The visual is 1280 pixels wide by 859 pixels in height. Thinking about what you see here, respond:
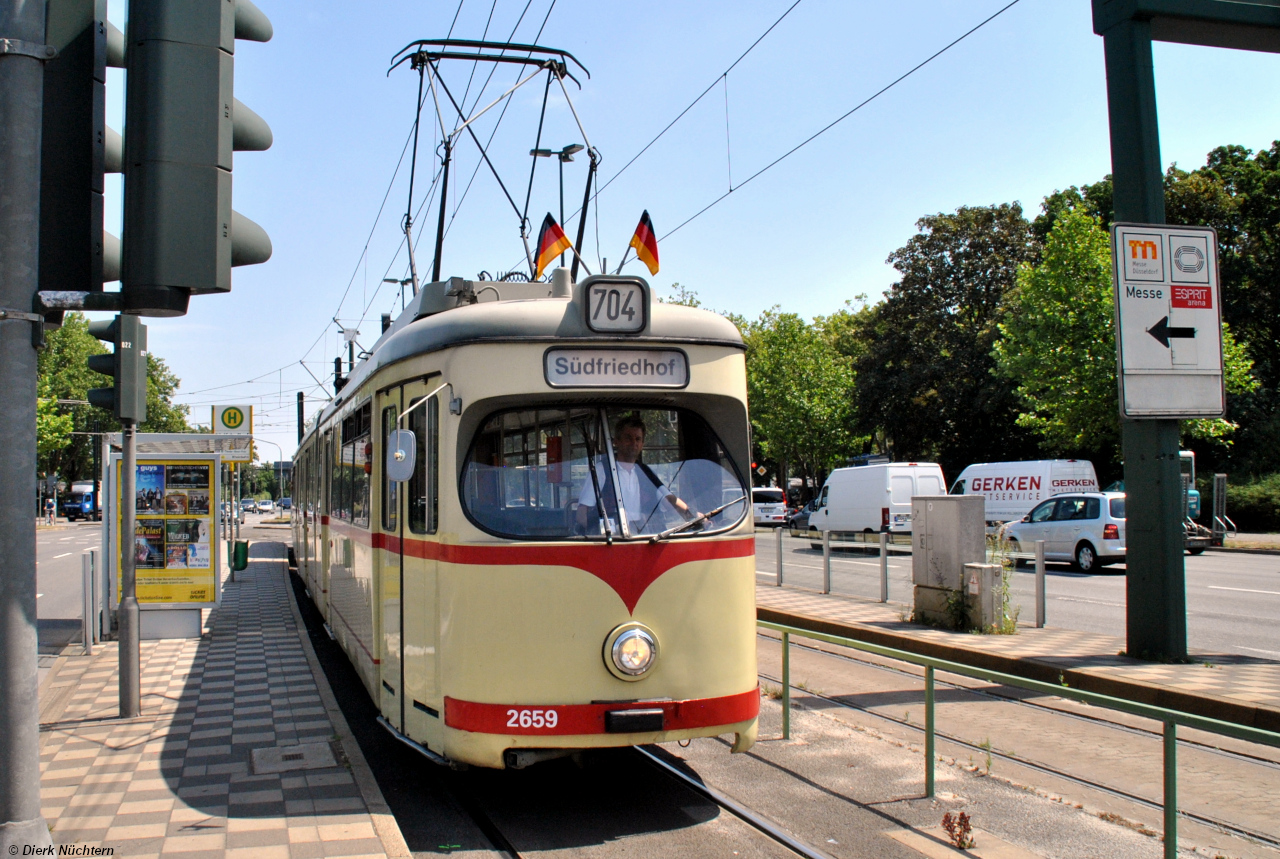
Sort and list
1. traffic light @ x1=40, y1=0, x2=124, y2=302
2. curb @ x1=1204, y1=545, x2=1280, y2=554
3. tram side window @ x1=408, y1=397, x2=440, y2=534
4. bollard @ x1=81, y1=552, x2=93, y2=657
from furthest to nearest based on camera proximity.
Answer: curb @ x1=1204, y1=545, x2=1280, y2=554 < bollard @ x1=81, y1=552, x2=93, y2=657 < tram side window @ x1=408, y1=397, x2=440, y2=534 < traffic light @ x1=40, y1=0, x2=124, y2=302

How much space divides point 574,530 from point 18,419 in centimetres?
266

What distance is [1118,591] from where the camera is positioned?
57.6ft

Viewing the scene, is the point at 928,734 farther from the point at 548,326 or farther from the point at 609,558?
the point at 548,326

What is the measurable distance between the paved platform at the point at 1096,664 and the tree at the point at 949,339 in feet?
124

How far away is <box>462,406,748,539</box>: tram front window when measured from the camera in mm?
5637

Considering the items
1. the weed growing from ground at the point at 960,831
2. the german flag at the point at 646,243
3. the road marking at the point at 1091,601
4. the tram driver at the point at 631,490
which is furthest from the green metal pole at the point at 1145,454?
the road marking at the point at 1091,601

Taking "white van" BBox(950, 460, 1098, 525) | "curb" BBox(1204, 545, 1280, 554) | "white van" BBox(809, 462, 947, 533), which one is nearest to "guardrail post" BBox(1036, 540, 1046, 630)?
"white van" BBox(809, 462, 947, 533)

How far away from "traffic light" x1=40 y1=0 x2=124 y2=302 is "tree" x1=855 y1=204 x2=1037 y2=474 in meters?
47.8

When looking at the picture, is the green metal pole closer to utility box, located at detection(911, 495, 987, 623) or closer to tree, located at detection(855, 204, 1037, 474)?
utility box, located at detection(911, 495, 987, 623)

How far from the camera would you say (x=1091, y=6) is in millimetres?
10148

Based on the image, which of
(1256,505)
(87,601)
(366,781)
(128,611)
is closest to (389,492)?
(366,781)

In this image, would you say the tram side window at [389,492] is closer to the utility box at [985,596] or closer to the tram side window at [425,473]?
the tram side window at [425,473]

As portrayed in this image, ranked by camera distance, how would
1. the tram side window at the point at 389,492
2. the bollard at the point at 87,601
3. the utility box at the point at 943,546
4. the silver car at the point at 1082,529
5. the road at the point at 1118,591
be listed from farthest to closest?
the silver car at the point at 1082,529 → the road at the point at 1118,591 → the utility box at the point at 943,546 → the bollard at the point at 87,601 → the tram side window at the point at 389,492

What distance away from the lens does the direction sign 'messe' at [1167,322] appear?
9.75m
